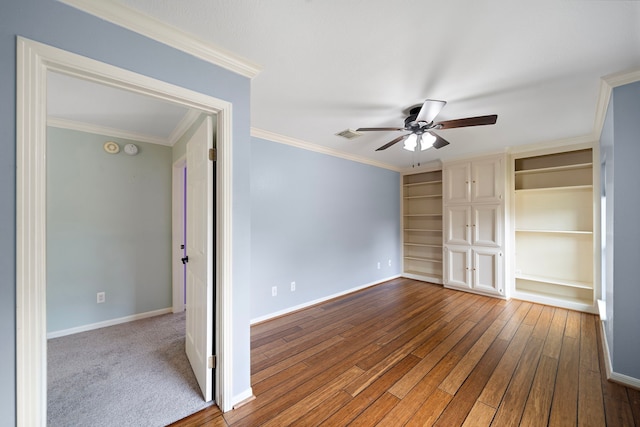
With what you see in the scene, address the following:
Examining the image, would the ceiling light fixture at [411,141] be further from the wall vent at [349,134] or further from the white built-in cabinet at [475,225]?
the white built-in cabinet at [475,225]

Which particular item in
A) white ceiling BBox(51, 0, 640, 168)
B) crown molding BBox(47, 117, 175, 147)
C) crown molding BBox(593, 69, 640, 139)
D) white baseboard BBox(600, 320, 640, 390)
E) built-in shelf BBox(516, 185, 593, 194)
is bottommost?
white baseboard BBox(600, 320, 640, 390)

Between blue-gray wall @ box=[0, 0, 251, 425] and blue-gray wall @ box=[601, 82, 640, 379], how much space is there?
2.91 m

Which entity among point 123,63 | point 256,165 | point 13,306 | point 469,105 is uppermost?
point 469,105

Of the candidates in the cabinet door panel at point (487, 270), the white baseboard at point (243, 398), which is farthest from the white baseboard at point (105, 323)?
the cabinet door panel at point (487, 270)

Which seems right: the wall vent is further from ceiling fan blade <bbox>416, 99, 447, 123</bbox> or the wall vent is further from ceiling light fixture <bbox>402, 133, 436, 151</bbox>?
ceiling fan blade <bbox>416, 99, 447, 123</bbox>

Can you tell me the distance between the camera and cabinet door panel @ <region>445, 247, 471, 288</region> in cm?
416

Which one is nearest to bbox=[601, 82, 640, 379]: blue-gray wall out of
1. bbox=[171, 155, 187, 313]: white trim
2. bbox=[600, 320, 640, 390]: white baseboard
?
bbox=[600, 320, 640, 390]: white baseboard

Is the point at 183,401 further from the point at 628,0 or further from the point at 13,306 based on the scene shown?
the point at 628,0

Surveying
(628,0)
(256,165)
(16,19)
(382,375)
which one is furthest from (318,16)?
(382,375)

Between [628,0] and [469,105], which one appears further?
[469,105]

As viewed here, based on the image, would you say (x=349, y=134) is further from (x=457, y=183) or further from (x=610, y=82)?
(x=457, y=183)

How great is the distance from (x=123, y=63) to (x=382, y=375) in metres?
2.75

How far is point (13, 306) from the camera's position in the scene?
3.33 feet

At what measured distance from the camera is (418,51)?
157 centimetres
